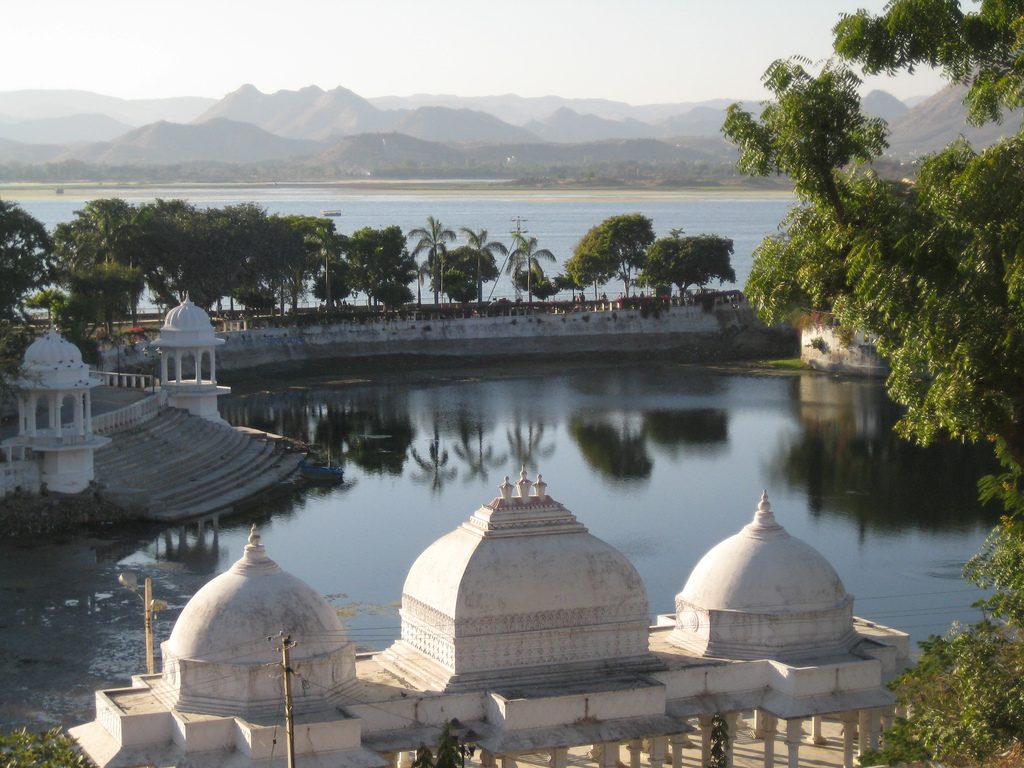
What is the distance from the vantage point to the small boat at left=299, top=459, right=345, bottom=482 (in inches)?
2023

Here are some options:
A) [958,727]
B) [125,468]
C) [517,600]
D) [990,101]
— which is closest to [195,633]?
[517,600]

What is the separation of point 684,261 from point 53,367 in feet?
157

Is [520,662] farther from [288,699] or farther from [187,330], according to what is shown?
[187,330]

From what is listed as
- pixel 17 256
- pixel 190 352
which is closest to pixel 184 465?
pixel 190 352

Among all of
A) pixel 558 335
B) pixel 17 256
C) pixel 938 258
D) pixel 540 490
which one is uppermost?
pixel 938 258

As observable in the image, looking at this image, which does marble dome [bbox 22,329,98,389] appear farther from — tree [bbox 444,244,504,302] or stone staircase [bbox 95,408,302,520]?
tree [bbox 444,244,504,302]

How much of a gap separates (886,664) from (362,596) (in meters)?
15.4

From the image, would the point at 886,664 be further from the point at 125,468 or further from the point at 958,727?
the point at 125,468

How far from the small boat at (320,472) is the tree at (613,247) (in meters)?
39.5

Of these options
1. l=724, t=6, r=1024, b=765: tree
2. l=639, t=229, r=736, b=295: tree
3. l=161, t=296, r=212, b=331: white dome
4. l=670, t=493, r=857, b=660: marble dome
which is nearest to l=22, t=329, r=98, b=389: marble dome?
l=161, t=296, r=212, b=331: white dome

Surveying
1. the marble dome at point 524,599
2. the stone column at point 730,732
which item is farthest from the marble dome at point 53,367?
the stone column at point 730,732

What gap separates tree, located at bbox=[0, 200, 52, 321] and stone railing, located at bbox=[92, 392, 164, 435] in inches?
299

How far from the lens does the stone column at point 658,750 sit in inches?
893

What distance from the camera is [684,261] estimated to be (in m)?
87.9
